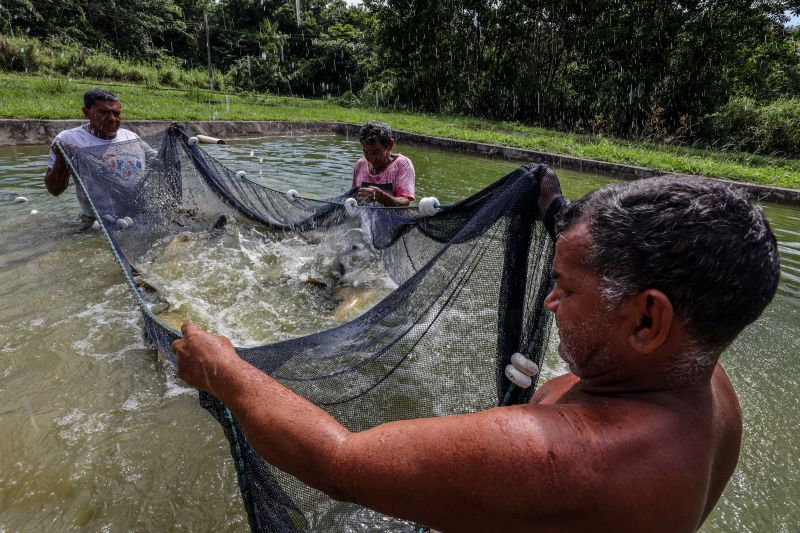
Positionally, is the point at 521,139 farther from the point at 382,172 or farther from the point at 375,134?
the point at 375,134

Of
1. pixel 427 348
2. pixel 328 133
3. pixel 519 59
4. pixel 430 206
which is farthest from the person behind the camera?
pixel 519 59

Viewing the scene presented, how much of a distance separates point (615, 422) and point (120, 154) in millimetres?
5239

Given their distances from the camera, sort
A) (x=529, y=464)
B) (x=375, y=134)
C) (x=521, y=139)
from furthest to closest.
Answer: (x=521, y=139)
(x=375, y=134)
(x=529, y=464)

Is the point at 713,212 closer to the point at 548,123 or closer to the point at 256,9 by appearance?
the point at 548,123

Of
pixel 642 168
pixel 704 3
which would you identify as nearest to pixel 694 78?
pixel 704 3

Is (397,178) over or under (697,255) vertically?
under

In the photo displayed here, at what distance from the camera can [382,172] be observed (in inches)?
189

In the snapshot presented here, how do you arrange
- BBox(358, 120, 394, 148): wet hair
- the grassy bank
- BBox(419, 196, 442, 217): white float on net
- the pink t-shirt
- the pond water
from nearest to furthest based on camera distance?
the pond water, BBox(419, 196, 442, 217): white float on net, BBox(358, 120, 394, 148): wet hair, the pink t-shirt, the grassy bank

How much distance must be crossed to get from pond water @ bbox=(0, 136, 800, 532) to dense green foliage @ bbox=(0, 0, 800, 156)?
15.3m

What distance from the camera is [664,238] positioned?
2.67ft

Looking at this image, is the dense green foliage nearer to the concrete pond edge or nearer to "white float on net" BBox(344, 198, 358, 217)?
the concrete pond edge

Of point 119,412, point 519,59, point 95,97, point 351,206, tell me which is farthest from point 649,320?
point 519,59

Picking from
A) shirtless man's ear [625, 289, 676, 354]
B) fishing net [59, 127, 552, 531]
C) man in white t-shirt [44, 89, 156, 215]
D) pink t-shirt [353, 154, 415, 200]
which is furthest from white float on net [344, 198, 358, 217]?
shirtless man's ear [625, 289, 676, 354]

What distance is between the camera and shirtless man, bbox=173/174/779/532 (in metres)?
0.78
